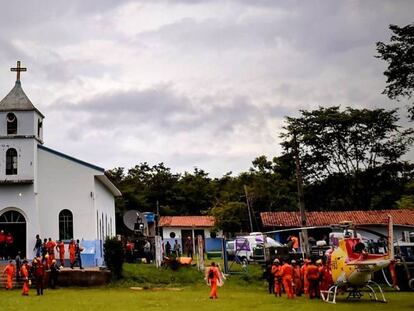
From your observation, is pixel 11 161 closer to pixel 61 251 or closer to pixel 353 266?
pixel 61 251

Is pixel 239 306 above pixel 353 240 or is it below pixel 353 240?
below

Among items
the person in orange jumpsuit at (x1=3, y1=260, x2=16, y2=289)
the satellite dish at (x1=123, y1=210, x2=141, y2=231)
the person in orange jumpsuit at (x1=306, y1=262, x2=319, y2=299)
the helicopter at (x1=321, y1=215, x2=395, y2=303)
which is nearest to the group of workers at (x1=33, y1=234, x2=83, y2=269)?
the person in orange jumpsuit at (x1=3, y1=260, x2=16, y2=289)

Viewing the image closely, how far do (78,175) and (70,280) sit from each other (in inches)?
283

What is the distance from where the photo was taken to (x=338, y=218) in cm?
4966

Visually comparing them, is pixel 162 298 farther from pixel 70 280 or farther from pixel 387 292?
pixel 387 292

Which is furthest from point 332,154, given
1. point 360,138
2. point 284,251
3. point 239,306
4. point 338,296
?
point 239,306

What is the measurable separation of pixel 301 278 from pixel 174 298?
5.17 m

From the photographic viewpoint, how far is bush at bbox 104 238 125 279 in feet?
95.2

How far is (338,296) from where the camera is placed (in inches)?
900

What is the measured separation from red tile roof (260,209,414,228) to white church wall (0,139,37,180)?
22.1 m

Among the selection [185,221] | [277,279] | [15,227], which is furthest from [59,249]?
[185,221]

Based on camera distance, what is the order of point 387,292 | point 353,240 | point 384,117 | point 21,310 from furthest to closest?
point 384,117 < point 387,292 < point 353,240 < point 21,310

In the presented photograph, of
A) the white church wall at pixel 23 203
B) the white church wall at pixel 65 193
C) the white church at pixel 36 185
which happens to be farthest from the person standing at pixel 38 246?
the white church wall at pixel 65 193

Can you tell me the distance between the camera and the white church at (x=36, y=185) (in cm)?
3181
